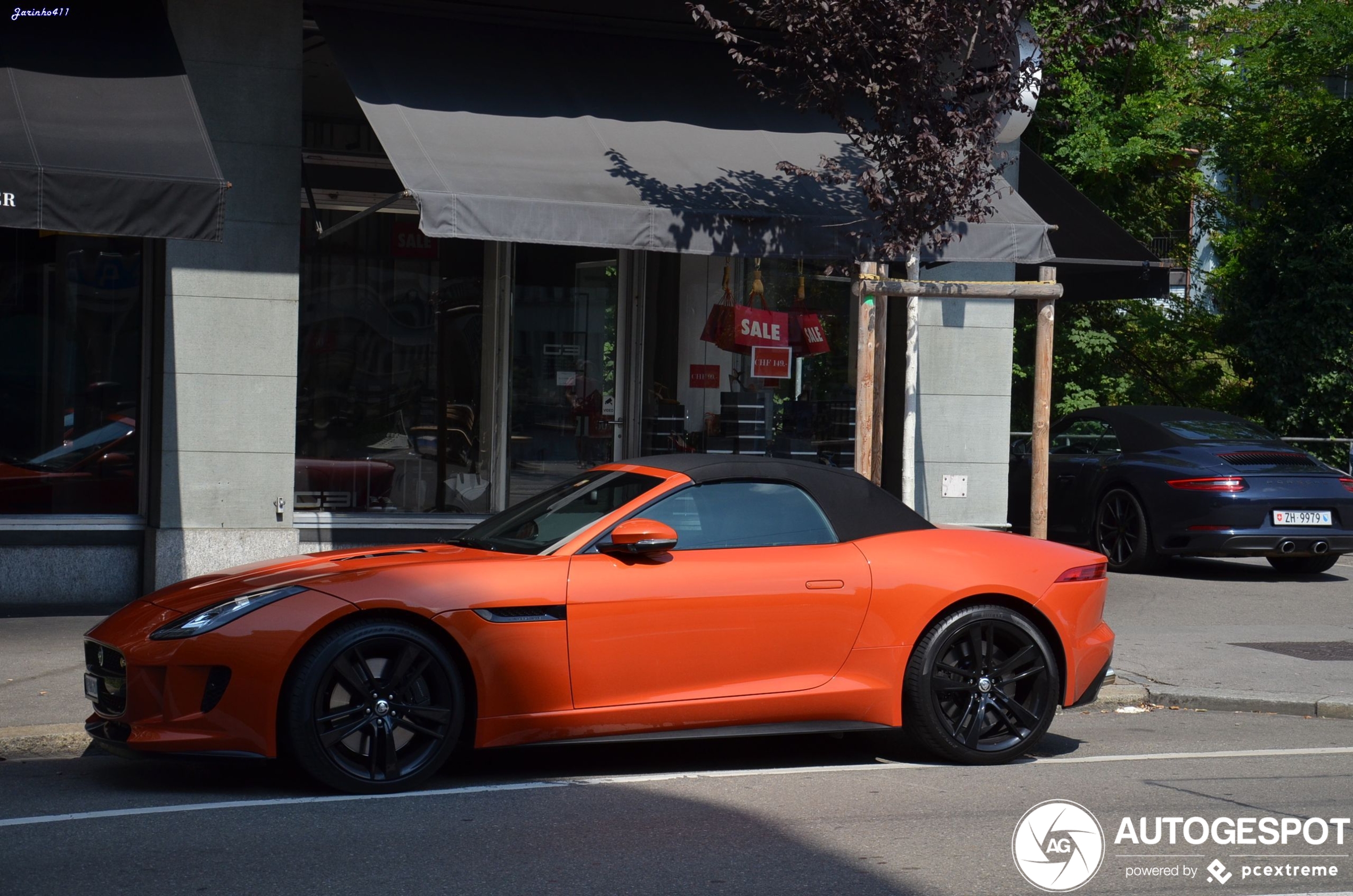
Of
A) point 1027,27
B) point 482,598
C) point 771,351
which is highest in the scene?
point 1027,27

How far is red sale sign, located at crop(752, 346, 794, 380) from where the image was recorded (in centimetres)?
1270

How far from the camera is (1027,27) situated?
34.2 feet

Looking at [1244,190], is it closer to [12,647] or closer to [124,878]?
[12,647]

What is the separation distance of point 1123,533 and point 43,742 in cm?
1050

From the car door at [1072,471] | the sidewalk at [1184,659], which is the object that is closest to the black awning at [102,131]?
the sidewalk at [1184,659]

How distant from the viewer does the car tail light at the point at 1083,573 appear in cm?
671

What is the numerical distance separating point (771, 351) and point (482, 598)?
7.23 meters

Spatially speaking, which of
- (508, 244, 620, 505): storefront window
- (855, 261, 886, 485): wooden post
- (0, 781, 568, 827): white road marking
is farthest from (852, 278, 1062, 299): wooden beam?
(0, 781, 568, 827): white road marking

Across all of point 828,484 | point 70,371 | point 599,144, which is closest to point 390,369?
point 70,371

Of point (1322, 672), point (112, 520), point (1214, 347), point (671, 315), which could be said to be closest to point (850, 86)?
point (671, 315)

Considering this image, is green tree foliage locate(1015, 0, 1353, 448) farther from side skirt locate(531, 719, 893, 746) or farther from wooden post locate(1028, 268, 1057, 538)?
side skirt locate(531, 719, 893, 746)

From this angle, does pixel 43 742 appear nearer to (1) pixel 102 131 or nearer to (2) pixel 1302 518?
(1) pixel 102 131

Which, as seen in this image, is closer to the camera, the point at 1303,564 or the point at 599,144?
the point at 599,144

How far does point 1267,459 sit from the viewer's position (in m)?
13.4
